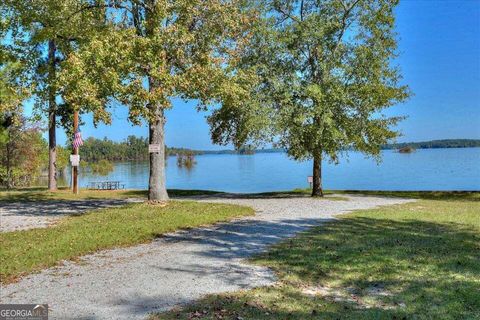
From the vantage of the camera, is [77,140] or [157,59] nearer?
[157,59]

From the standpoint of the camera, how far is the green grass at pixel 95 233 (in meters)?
8.02

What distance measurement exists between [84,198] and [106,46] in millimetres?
11713

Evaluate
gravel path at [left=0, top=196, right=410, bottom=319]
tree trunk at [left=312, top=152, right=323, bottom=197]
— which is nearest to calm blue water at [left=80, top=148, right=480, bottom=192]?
tree trunk at [left=312, top=152, right=323, bottom=197]

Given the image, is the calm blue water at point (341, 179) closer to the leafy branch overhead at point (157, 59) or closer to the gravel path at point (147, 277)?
the leafy branch overhead at point (157, 59)

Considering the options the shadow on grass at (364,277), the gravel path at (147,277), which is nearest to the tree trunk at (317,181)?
the shadow on grass at (364,277)

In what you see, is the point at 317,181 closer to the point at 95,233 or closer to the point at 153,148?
the point at 153,148

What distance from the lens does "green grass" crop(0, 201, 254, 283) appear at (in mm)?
8016

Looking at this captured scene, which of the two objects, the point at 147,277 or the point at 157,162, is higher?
the point at 157,162

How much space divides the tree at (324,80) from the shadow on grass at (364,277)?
10.4m

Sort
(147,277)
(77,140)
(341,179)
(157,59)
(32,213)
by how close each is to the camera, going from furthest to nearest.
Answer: (341,179) < (77,140) < (32,213) < (157,59) < (147,277)

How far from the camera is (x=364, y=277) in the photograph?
22.4 ft

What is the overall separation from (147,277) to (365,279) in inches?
132

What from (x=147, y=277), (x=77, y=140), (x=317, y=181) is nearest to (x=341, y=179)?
(x=317, y=181)

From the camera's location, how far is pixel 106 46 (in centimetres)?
1320
